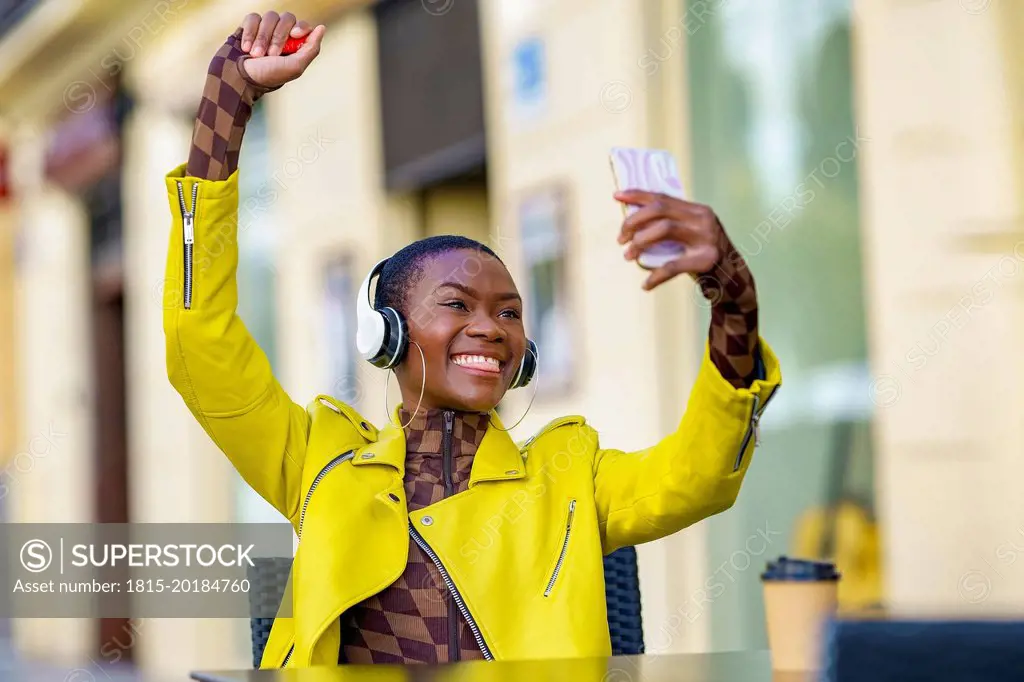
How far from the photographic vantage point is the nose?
2.77 meters

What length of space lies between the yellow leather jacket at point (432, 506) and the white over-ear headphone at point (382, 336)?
167 mm

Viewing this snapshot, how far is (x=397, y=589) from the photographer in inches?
101

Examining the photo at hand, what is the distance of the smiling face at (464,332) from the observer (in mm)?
2777

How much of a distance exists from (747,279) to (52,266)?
42.4 ft

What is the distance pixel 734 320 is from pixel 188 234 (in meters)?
0.93

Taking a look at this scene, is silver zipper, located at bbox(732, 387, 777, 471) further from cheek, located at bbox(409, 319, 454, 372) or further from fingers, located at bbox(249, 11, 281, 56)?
fingers, located at bbox(249, 11, 281, 56)

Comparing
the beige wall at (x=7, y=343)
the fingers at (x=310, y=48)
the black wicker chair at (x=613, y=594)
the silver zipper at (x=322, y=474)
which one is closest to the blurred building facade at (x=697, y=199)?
the black wicker chair at (x=613, y=594)

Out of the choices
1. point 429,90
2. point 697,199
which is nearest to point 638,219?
point 697,199

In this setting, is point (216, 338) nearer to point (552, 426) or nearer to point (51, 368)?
point (552, 426)

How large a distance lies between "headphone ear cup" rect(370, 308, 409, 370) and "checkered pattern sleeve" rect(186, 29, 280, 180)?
41 cm

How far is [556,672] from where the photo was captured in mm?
1982

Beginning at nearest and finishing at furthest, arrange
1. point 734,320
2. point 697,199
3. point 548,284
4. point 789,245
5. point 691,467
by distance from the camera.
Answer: point 734,320, point 691,467, point 789,245, point 697,199, point 548,284

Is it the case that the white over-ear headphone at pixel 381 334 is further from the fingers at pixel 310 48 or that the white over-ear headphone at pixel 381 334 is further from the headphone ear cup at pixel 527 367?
the fingers at pixel 310 48

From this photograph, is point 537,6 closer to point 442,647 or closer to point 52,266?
point 442,647
